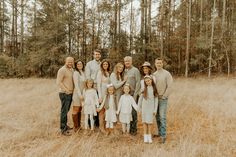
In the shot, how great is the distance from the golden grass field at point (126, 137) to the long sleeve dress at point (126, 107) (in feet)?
1.46

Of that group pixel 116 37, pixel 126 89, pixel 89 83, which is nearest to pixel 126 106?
pixel 126 89

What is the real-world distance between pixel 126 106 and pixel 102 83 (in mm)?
906

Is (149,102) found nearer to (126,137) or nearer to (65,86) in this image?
(126,137)

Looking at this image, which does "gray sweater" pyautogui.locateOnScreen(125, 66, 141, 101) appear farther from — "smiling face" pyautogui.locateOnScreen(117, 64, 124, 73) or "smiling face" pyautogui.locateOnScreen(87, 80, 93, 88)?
"smiling face" pyautogui.locateOnScreen(87, 80, 93, 88)

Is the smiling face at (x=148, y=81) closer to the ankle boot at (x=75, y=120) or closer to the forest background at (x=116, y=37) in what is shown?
the ankle boot at (x=75, y=120)

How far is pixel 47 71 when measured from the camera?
26.9m

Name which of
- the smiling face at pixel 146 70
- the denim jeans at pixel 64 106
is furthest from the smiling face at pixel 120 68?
the denim jeans at pixel 64 106

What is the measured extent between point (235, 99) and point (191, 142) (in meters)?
6.03

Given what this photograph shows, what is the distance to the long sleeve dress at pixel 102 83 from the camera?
8.05 m

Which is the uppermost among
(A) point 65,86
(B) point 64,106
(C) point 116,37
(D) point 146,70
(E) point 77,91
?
(C) point 116,37

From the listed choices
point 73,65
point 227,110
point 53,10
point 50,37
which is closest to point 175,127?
point 227,110

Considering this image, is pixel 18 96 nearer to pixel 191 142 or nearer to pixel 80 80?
pixel 80 80

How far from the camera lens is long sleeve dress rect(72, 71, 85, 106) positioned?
26.6 ft

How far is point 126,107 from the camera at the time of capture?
302 inches
